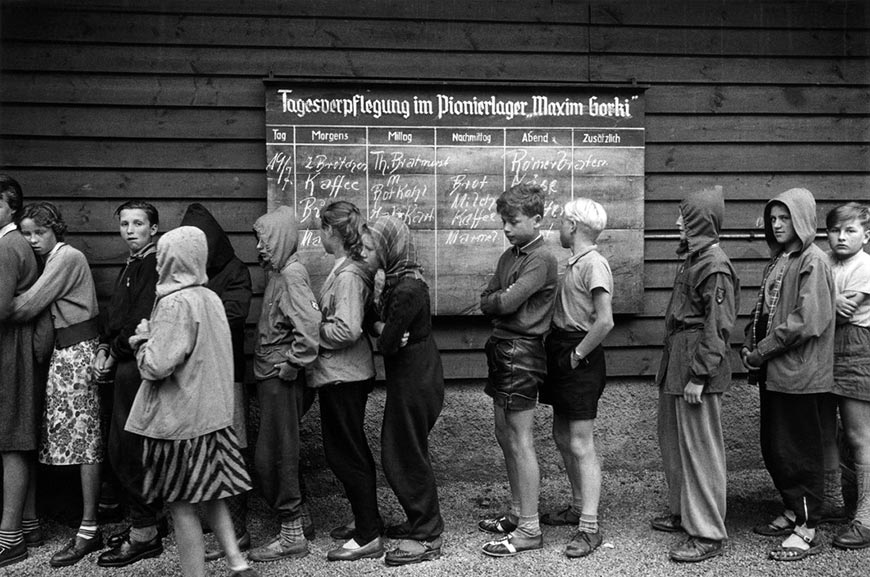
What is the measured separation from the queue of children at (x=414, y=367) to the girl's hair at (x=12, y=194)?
0.01 meters

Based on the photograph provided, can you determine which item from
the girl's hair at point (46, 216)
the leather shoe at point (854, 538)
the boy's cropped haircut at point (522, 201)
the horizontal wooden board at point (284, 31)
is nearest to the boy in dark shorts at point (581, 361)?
the boy's cropped haircut at point (522, 201)

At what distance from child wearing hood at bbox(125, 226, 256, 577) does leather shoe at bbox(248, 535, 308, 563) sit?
0.57m

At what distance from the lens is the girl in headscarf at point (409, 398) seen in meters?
4.46

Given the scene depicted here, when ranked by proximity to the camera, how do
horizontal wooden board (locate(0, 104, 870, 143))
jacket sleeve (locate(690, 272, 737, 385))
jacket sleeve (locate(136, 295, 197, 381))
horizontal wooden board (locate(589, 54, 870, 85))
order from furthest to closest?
horizontal wooden board (locate(589, 54, 870, 85)) < horizontal wooden board (locate(0, 104, 870, 143)) < jacket sleeve (locate(690, 272, 737, 385)) < jacket sleeve (locate(136, 295, 197, 381))

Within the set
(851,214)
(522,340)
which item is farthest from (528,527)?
(851,214)

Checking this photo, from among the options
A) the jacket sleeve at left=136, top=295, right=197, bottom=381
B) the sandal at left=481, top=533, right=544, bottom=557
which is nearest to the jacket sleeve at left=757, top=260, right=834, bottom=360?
the sandal at left=481, top=533, right=544, bottom=557

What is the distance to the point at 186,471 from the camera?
13.0 feet

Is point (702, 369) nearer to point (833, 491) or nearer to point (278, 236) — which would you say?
point (833, 491)

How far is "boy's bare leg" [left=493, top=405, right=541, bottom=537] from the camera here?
453 centimetres

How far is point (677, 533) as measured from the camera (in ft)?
16.0

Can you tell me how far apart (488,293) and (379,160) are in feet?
4.62

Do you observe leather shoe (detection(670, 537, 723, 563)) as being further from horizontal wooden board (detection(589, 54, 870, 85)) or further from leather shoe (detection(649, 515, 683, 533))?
horizontal wooden board (detection(589, 54, 870, 85))

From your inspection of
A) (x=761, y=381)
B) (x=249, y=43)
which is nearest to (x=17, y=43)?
(x=249, y=43)

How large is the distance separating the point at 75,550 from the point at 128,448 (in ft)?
2.31
